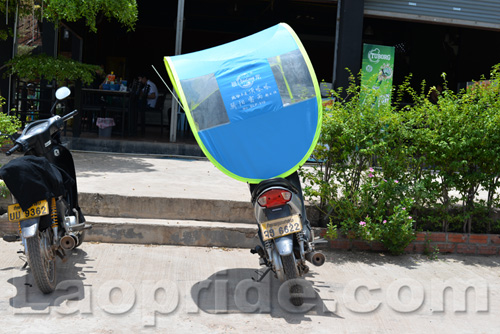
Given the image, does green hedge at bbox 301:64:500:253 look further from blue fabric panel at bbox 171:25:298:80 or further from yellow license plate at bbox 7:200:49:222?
yellow license plate at bbox 7:200:49:222

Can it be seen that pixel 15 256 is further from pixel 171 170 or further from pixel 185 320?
pixel 171 170

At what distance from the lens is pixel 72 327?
3.86 m

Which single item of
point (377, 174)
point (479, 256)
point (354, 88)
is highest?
point (354, 88)

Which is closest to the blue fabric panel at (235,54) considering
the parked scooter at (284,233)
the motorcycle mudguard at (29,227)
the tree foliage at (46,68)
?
Answer: the parked scooter at (284,233)

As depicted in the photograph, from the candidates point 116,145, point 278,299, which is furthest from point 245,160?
point 116,145

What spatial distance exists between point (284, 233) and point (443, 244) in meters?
2.79

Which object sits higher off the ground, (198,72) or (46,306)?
(198,72)

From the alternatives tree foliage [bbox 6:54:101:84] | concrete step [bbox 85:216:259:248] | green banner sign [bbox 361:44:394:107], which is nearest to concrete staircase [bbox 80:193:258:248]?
concrete step [bbox 85:216:259:248]

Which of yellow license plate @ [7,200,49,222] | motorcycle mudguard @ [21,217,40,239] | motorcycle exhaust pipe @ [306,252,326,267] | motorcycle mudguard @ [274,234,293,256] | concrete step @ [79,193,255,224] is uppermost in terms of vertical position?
yellow license plate @ [7,200,49,222]

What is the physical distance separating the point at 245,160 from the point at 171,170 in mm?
4045

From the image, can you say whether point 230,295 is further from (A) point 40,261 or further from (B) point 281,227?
(A) point 40,261

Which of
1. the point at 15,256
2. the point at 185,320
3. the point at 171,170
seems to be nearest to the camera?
the point at 185,320

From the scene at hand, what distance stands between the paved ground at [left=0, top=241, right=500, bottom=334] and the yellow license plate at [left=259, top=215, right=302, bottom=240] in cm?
63

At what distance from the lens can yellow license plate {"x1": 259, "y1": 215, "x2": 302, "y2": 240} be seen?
4.30 metres
